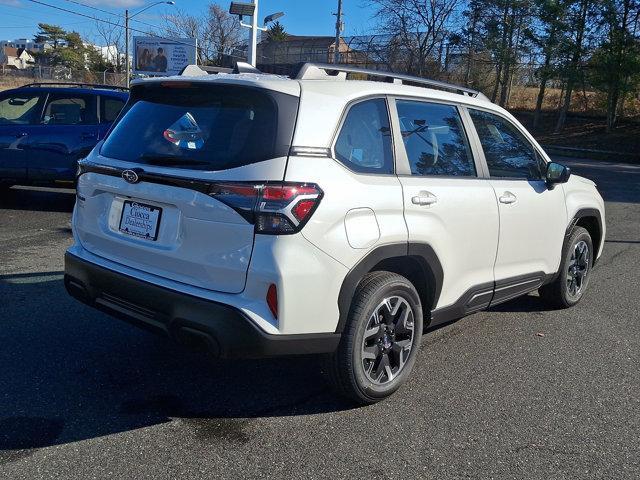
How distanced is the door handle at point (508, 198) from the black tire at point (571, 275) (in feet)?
3.74

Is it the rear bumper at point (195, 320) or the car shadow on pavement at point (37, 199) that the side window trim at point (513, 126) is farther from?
the car shadow on pavement at point (37, 199)

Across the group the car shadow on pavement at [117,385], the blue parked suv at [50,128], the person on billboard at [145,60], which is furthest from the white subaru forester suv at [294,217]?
the person on billboard at [145,60]

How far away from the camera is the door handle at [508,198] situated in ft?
14.6

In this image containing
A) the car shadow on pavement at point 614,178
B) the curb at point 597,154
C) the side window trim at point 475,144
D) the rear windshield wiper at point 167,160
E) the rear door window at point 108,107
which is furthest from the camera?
the curb at point 597,154

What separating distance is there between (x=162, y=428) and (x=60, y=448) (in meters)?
0.50

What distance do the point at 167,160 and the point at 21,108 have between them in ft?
23.2

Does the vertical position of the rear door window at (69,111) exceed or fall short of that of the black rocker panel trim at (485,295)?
it exceeds it

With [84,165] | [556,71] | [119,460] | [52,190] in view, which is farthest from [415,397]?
[556,71]

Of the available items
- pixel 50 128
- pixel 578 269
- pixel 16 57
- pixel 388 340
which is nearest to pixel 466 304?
pixel 388 340

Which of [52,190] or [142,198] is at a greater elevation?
[142,198]

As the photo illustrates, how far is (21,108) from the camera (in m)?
9.24

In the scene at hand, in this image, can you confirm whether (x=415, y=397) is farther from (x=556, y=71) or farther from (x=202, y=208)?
(x=556, y=71)

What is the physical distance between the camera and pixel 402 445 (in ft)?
10.6

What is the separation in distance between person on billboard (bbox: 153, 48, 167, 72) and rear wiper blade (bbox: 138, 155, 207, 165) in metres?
41.6
